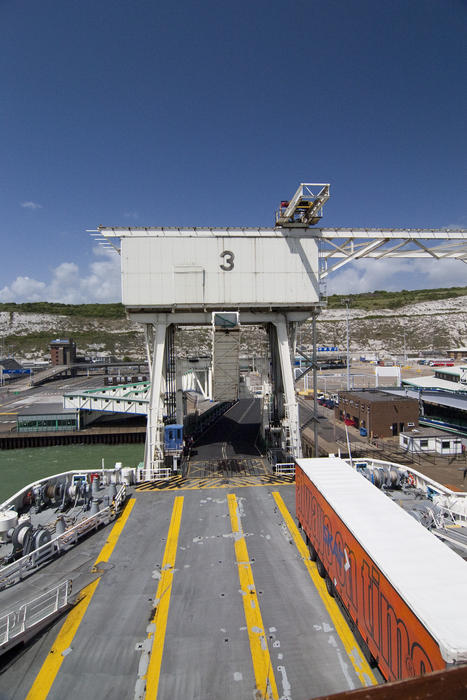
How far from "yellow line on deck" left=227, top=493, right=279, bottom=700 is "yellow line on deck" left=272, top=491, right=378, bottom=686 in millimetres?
1877

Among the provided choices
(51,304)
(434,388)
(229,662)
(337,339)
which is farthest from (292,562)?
(51,304)

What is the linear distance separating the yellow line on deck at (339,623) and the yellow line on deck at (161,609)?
4382mm

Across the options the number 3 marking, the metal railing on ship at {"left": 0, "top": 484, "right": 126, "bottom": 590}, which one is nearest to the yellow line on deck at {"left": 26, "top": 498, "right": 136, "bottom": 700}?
the metal railing on ship at {"left": 0, "top": 484, "right": 126, "bottom": 590}

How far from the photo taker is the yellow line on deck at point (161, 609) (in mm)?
8125

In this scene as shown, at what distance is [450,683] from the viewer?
198cm

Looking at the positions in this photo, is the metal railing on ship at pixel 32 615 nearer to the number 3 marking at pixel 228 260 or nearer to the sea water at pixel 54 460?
the number 3 marking at pixel 228 260

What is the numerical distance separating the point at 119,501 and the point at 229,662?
32.6 ft

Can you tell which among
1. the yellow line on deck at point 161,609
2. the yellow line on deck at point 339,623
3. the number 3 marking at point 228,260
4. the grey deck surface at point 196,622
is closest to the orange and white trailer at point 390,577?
the yellow line on deck at point 339,623

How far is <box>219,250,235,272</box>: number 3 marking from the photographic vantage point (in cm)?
2308

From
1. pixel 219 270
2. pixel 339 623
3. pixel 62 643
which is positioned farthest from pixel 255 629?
pixel 219 270

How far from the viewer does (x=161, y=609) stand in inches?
405

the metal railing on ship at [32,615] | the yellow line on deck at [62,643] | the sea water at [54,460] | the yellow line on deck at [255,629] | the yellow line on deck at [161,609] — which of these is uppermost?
the metal railing on ship at [32,615]

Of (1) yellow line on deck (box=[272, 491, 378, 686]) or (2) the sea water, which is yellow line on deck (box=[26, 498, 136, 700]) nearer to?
(1) yellow line on deck (box=[272, 491, 378, 686])

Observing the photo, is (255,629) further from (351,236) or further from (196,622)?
(351,236)
